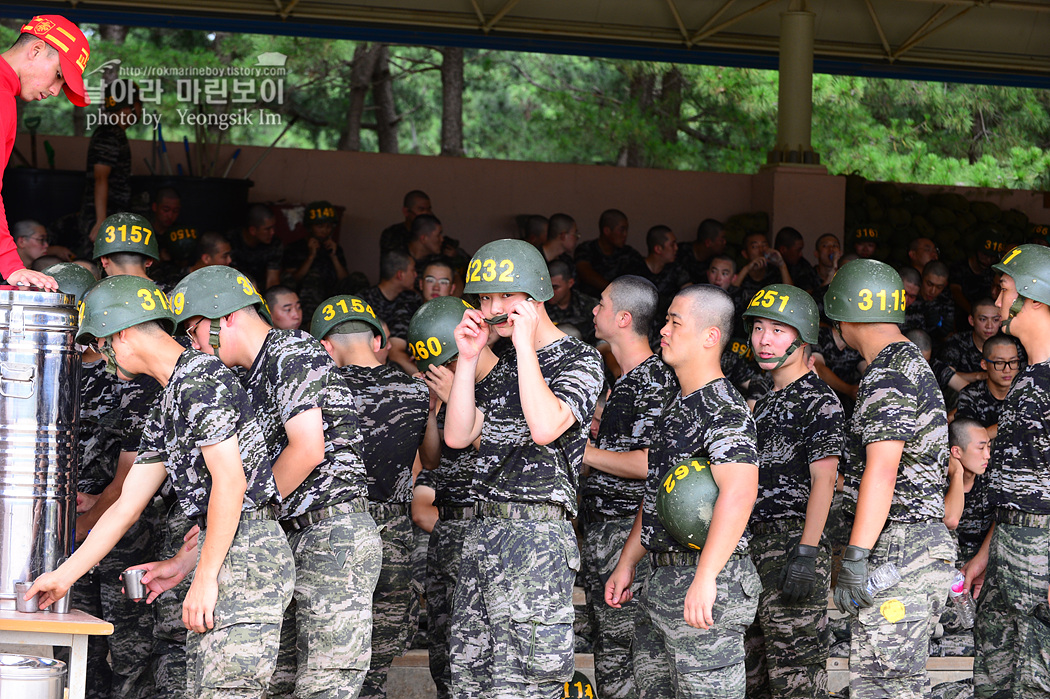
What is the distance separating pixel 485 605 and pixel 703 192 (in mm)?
8868

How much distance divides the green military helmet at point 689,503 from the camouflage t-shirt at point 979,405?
3.95 meters

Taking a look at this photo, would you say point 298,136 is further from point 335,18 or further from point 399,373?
point 399,373

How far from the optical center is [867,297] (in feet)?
16.4

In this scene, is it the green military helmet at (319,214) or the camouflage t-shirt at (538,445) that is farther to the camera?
the green military helmet at (319,214)

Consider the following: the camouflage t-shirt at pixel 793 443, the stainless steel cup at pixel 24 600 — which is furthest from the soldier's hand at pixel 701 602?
the stainless steel cup at pixel 24 600

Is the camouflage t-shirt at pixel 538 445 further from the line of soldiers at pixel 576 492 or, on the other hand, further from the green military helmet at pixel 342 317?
the green military helmet at pixel 342 317

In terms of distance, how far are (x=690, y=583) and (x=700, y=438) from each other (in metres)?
0.54

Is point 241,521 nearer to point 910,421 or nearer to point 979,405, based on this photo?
point 910,421

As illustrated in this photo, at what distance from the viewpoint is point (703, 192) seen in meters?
12.7

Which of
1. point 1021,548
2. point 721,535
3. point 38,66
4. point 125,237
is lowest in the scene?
point 1021,548

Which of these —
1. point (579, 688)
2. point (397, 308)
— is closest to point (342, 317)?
point (579, 688)

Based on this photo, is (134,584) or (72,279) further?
(72,279)

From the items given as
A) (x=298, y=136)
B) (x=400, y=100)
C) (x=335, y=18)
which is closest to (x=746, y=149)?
(x=400, y=100)

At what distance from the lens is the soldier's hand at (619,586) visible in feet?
15.8
